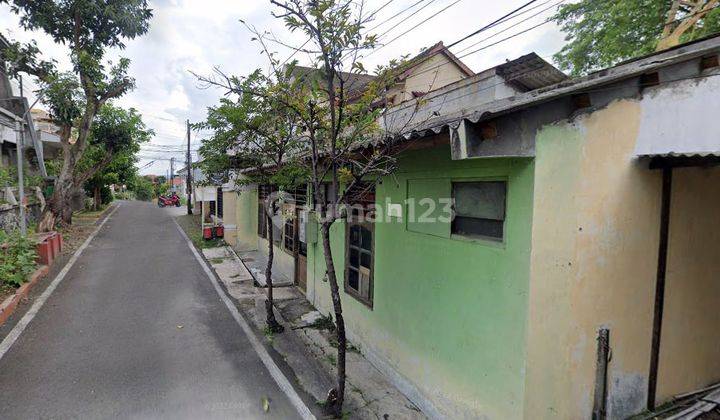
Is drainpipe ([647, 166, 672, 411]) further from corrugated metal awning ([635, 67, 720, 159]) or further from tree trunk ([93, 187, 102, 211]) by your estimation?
tree trunk ([93, 187, 102, 211])

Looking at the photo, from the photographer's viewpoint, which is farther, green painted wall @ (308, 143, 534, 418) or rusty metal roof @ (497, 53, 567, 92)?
rusty metal roof @ (497, 53, 567, 92)

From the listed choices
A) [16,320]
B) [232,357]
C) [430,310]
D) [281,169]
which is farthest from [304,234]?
[16,320]

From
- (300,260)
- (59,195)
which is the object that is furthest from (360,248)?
(59,195)

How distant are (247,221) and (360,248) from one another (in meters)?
9.02

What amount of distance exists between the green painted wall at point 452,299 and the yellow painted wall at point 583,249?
0.48ft

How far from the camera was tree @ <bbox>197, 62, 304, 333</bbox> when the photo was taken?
14.5 ft

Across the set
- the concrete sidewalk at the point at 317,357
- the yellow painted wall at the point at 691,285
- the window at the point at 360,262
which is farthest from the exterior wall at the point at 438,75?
the yellow painted wall at the point at 691,285

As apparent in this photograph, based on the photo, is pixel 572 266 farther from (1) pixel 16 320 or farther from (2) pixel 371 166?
(1) pixel 16 320

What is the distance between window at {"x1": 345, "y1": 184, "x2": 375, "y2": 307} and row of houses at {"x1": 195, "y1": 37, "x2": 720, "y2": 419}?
1.39 m

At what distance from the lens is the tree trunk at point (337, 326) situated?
13.3 ft

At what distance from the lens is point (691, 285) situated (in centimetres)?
391

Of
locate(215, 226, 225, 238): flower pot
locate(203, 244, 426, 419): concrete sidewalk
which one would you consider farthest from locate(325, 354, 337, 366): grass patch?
locate(215, 226, 225, 238): flower pot

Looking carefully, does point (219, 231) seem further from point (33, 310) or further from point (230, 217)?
point (33, 310)

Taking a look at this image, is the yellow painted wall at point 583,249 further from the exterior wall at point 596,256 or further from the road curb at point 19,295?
the road curb at point 19,295
